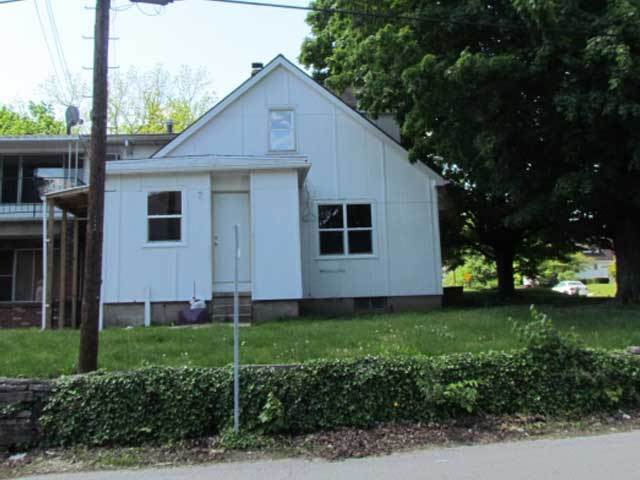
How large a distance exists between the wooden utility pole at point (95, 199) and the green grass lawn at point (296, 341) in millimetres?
583

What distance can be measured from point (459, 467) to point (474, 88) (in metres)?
8.46

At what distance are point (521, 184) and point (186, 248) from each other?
8.09 meters

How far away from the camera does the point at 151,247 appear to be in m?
12.3

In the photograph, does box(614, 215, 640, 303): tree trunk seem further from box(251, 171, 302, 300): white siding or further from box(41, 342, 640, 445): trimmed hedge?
box(251, 171, 302, 300): white siding

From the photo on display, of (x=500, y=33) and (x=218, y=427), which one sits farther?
(x=500, y=33)

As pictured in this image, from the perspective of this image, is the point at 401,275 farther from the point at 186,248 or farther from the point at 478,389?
the point at 478,389

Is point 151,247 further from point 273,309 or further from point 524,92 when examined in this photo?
point 524,92

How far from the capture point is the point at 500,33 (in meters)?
11.9

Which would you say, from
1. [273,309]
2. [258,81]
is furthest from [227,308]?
[258,81]

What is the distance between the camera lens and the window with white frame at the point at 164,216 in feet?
40.8

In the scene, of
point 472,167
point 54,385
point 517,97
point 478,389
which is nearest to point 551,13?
point 517,97

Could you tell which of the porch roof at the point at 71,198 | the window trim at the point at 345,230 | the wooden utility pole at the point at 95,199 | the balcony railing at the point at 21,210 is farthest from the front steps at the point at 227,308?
the balcony railing at the point at 21,210

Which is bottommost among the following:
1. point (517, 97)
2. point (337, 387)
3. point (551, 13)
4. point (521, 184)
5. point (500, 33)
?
point (337, 387)

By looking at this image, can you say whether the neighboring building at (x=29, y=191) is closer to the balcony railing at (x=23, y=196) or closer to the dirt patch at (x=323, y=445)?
the balcony railing at (x=23, y=196)
